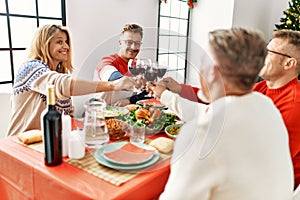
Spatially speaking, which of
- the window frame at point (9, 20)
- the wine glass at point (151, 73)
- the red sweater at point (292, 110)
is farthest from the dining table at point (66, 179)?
the window frame at point (9, 20)

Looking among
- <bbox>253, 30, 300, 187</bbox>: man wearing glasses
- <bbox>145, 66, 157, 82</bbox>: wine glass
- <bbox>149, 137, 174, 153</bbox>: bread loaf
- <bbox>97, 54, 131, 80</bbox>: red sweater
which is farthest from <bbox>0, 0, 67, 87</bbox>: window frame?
<bbox>253, 30, 300, 187</bbox>: man wearing glasses

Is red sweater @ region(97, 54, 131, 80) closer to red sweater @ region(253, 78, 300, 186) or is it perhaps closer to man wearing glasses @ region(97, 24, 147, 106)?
man wearing glasses @ region(97, 24, 147, 106)

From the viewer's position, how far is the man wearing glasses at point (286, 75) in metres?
1.21

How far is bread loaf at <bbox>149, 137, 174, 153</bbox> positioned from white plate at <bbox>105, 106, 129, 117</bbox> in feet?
0.89

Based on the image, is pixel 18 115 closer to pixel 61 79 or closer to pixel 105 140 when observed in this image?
pixel 61 79

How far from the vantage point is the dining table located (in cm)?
84

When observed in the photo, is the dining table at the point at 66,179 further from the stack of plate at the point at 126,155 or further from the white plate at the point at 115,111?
the white plate at the point at 115,111

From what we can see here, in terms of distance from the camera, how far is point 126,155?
1003 millimetres

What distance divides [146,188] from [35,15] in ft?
7.01

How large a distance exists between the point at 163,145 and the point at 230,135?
512 millimetres

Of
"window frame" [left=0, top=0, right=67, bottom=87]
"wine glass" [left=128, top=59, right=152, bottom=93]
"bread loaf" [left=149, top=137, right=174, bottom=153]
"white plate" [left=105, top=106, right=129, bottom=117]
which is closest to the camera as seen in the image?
"bread loaf" [left=149, top=137, right=174, bottom=153]

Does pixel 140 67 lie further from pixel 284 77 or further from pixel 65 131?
pixel 284 77

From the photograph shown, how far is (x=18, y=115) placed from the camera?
1.55 m

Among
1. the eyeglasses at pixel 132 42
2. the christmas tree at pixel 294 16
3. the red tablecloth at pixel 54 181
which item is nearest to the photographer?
the red tablecloth at pixel 54 181
